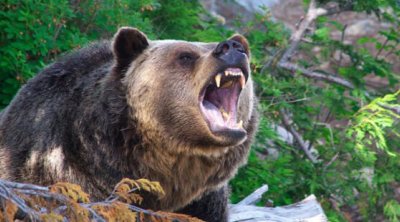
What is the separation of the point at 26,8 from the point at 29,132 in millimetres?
2506

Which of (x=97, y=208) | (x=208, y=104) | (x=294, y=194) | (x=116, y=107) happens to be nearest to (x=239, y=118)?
(x=208, y=104)

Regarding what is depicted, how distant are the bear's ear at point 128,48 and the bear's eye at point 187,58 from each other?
34cm

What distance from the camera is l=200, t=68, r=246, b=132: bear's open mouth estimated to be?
454 cm

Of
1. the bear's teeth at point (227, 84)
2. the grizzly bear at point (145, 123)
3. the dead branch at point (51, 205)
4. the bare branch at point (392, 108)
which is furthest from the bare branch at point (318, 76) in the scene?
the dead branch at point (51, 205)

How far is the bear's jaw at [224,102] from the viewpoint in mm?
4531

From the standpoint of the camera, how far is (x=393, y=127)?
8633 millimetres

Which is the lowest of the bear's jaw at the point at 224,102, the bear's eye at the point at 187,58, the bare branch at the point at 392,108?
the bare branch at the point at 392,108

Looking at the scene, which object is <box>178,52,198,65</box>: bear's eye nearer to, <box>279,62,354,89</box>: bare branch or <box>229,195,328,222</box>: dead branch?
<box>229,195,328,222</box>: dead branch

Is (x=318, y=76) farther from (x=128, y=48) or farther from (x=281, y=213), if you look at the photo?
(x=128, y=48)

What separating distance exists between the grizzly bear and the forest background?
7.03ft

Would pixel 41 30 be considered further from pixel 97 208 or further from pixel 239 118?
pixel 97 208

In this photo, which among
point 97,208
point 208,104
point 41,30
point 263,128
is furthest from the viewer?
point 263,128

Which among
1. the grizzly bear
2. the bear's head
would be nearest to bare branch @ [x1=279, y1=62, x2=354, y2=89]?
the grizzly bear

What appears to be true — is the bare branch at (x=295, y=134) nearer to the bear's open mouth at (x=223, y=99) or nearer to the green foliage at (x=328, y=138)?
the green foliage at (x=328, y=138)
